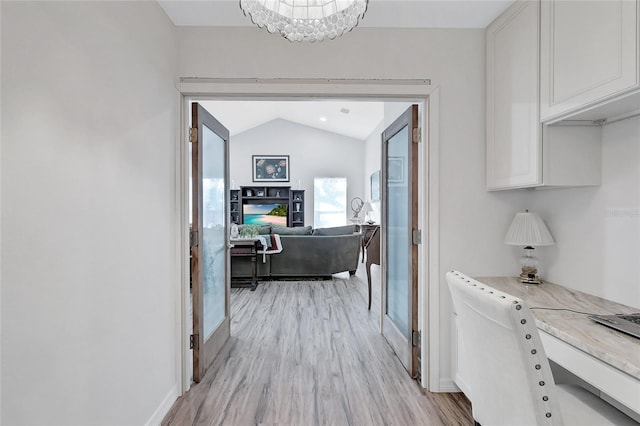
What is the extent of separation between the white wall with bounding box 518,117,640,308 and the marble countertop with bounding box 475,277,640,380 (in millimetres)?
81

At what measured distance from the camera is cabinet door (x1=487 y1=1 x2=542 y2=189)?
1.71m

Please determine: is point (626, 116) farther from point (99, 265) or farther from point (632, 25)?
point (99, 265)

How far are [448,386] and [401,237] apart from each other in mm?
1063

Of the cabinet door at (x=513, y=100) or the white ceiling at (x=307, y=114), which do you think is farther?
the white ceiling at (x=307, y=114)

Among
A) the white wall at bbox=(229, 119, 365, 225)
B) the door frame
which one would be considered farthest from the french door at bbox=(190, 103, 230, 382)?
the white wall at bbox=(229, 119, 365, 225)

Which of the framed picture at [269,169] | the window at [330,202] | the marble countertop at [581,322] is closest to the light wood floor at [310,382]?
the marble countertop at [581,322]

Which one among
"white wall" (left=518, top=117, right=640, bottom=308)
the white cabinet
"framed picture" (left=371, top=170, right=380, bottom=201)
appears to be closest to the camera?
"white wall" (left=518, top=117, right=640, bottom=308)

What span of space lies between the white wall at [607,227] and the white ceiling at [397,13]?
3.24 ft

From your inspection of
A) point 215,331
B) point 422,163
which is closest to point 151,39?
point 422,163

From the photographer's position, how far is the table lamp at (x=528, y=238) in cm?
188

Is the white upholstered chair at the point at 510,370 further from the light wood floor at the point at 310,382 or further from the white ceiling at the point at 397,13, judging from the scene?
the white ceiling at the point at 397,13

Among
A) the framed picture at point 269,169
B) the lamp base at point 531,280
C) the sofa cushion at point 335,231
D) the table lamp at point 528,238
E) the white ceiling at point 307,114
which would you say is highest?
the white ceiling at point 307,114

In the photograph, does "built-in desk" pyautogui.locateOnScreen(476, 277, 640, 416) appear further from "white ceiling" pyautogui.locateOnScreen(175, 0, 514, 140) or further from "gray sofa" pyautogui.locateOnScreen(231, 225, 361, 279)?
"gray sofa" pyautogui.locateOnScreen(231, 225, 361, 279)

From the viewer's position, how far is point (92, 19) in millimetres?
1296
